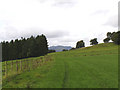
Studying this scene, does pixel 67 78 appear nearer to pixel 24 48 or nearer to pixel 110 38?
pixel 24 48

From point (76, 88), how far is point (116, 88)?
3.57 m

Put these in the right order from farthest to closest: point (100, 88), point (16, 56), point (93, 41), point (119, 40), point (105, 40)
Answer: point (93, 41)
point (105, 40)
point (119, 40)
point (16, 56)
point (100, 88)

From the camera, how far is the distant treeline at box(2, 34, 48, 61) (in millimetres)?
99438

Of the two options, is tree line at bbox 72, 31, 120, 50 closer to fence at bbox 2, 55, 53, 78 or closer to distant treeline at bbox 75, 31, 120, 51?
distant treeline at bbox 75, 31, 120, 51

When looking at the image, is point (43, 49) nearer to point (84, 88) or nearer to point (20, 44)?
point (20, 44)

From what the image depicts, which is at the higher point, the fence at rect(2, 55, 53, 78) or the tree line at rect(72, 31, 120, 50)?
the tree line at rect(72, 31, 120, 50)

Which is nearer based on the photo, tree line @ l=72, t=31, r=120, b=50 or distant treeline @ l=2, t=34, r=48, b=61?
distant treeline @ l=2, t=34, r=48, b=61

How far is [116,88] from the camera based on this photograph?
36.3 ft

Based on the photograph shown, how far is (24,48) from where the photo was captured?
107 m

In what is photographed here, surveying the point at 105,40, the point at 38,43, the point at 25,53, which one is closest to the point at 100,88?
the point at 38,43

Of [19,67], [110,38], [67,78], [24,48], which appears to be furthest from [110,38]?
[67,78]

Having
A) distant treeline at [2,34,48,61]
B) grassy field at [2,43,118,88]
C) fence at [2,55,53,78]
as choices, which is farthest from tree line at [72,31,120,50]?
grassy field at [2,43,118,88]

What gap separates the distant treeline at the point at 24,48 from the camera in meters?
99.4

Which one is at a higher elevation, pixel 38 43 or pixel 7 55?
pixel 38 43
